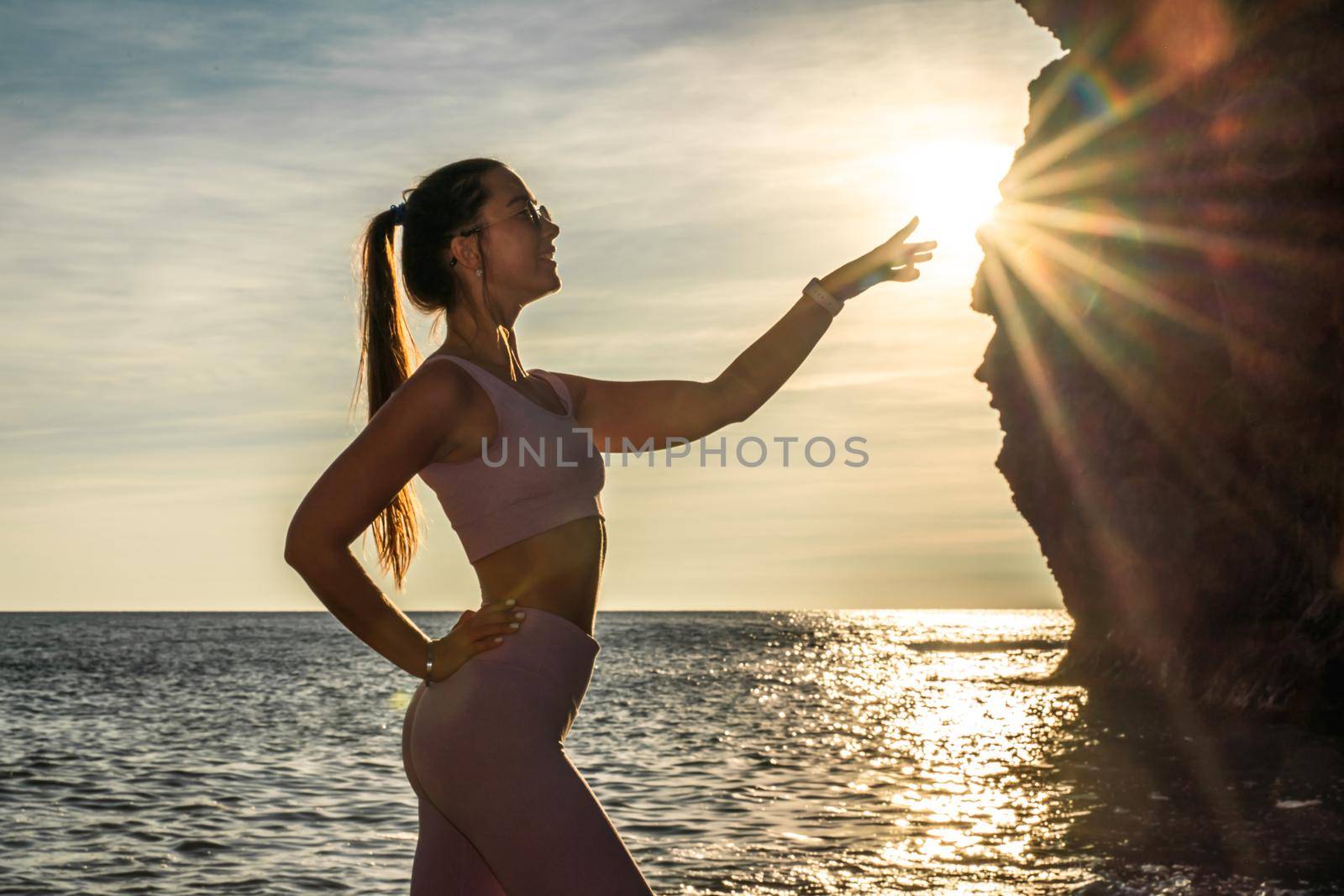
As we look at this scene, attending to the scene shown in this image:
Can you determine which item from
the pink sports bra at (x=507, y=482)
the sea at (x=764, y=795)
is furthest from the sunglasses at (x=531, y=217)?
the sea at (x=764, y=795)

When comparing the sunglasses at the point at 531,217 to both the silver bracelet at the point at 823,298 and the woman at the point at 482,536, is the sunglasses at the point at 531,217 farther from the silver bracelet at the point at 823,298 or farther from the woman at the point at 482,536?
the silver bracelet at the point at 823,298

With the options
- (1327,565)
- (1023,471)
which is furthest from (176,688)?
(1327,565)

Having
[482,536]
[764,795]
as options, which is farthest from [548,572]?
[764,795]

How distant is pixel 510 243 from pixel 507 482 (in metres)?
0.66

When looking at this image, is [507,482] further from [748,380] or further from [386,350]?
[748,380]

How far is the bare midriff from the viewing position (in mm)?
2574

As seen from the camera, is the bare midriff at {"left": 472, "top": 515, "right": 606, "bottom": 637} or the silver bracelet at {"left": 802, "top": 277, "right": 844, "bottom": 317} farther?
the silver bracelet at {"left": 802, "top": 277, "right": 844, "bottom": 317}

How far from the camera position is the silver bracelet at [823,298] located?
324 cm

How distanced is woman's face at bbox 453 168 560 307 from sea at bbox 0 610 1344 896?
310 inches

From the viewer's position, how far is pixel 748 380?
3242 millimetres

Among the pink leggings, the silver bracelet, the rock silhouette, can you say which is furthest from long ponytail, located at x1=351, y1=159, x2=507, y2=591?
the rock silhouette

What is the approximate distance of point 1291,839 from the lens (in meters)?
10.5

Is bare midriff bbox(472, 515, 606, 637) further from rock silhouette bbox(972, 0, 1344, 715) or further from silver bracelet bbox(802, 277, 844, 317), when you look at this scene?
Answer: rock silhouette bbox(972, 0, 1344, 715)

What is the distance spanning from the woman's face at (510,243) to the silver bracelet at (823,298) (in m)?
0.72
